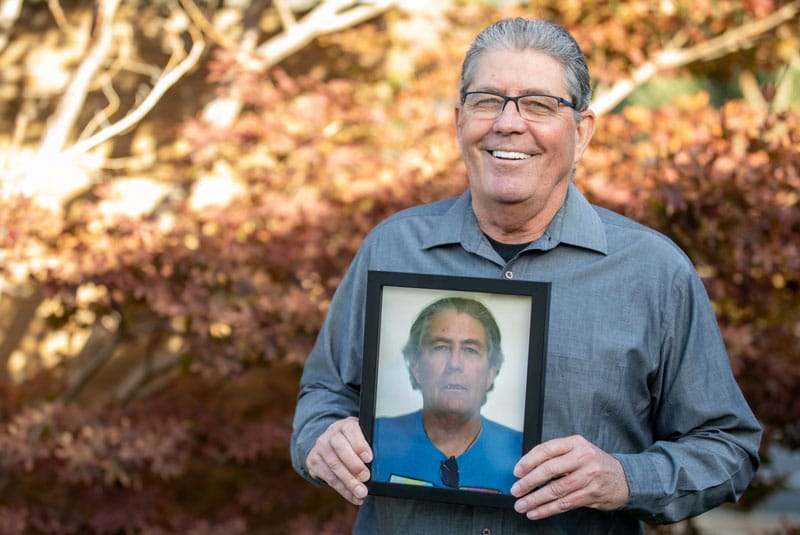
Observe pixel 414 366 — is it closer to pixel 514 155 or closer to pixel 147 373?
pixel 514 155

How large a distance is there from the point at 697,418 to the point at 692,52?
129 inches

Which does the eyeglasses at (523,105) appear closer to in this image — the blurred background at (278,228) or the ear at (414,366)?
the ear at (414,366)

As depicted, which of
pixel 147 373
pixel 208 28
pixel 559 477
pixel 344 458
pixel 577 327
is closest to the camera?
pixel 559 477

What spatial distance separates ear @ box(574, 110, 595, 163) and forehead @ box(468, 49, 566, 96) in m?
Answer: 0.13

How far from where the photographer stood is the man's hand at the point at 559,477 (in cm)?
181

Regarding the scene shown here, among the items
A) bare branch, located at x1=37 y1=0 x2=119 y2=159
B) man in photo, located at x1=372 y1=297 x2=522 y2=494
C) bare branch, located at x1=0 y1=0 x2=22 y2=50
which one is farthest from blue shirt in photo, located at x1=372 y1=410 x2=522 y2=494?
bare branch, located at x1=0 y1=0 x2=22 y2=50

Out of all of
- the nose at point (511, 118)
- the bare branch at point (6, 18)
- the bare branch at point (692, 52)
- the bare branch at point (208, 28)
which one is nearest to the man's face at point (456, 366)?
the nose at point (511, 118)

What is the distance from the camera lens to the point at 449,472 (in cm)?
190

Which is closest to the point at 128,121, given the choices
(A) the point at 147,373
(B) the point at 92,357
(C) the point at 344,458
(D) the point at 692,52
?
(A) the point at 147,373

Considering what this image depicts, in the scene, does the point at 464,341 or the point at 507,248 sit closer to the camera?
the point at 464,341

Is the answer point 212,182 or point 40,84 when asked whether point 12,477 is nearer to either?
point 212,182

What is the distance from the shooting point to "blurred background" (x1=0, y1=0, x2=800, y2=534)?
354 cm

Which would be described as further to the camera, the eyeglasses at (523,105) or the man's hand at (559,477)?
the eyeglasses at (523,105)

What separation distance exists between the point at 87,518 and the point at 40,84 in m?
2.88
